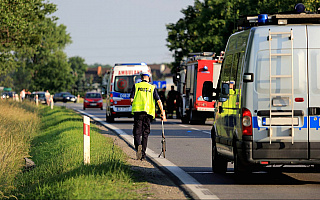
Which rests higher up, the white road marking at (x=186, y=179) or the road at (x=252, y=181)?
the white road marking at (x=186, y=179)

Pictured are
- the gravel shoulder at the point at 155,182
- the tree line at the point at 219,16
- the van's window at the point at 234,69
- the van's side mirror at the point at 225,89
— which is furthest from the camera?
the tree line at the point at 219,16

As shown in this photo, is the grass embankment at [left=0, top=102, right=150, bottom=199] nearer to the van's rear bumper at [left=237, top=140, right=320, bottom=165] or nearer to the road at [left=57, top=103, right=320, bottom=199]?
the road at [left=57, top=103, right=320, bottom=199]

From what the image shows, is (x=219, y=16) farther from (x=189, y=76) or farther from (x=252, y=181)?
(x=252, y=181)

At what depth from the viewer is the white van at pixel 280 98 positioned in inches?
370

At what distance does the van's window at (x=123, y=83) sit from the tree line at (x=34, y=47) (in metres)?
6.36

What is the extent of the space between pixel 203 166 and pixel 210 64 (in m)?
16.2

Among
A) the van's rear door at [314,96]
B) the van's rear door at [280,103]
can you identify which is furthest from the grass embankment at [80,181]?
the van's rear door at [314,96]

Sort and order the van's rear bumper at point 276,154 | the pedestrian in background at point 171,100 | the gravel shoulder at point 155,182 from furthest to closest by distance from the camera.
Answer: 1. the pedestrian in background at point 171,100
2. the van's rear bumper at point 276,154
3. the gravel shoulder at point 155,182

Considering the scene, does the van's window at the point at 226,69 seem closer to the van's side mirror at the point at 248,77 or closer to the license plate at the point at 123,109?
the van's side mirror at the point at 248,77

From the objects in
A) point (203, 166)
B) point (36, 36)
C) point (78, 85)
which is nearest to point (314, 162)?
point (203, 166)

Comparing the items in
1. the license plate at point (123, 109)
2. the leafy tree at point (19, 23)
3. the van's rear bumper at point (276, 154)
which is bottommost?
the van's rear bumper at point (276, 154)

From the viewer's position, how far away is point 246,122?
9469mm

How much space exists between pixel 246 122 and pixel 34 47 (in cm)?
3244

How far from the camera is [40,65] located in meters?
113
